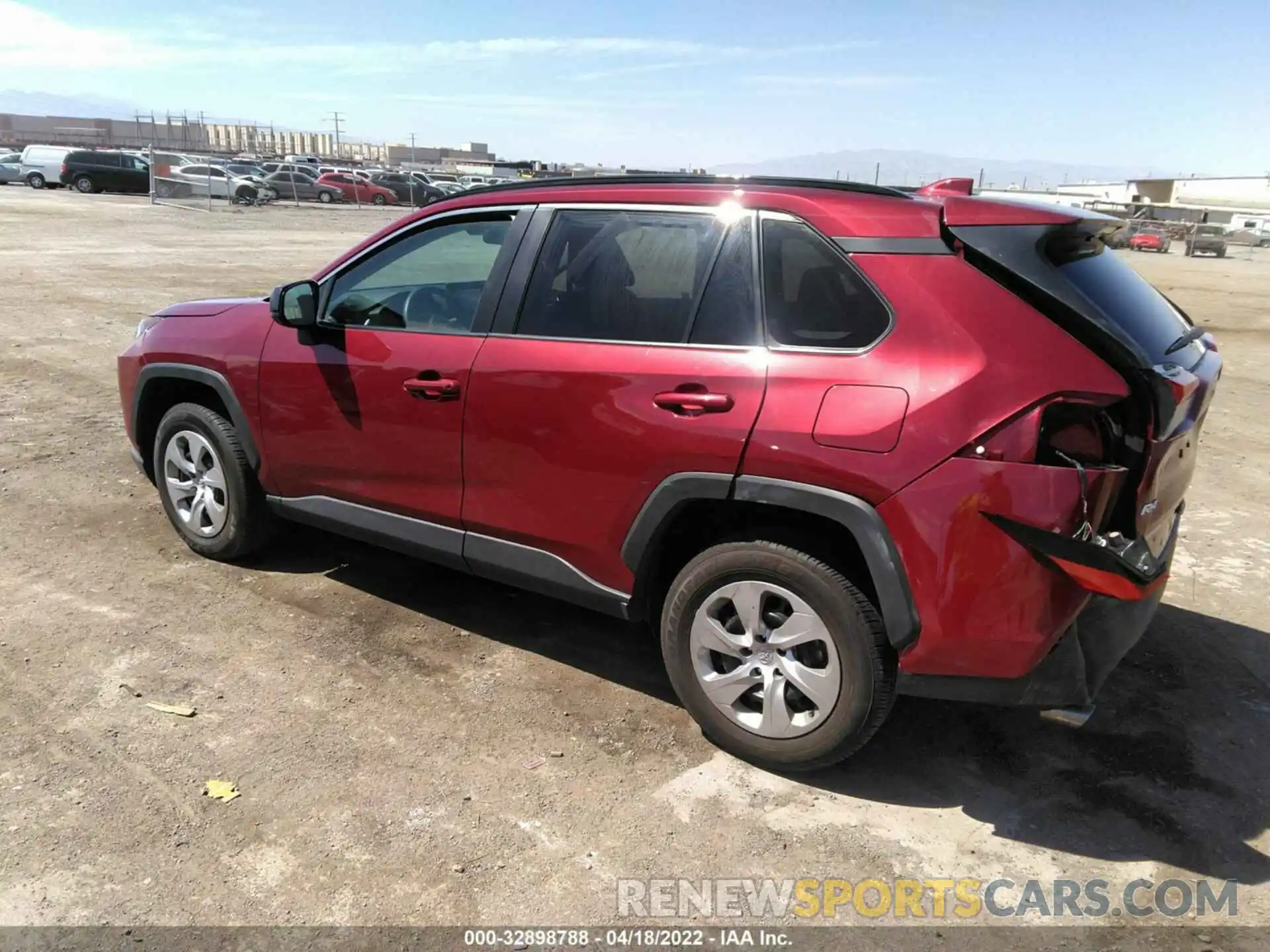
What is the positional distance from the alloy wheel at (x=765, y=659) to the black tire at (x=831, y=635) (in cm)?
3

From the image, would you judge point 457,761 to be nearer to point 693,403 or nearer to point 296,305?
point 693,403

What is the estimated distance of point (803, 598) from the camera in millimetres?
2916

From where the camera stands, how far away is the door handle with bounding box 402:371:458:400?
3.56 metres

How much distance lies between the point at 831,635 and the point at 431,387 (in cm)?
178

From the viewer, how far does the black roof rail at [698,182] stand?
3164mm

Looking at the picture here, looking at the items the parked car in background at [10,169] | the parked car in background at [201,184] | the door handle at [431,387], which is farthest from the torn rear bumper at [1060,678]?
the parked car in background at [10,169]

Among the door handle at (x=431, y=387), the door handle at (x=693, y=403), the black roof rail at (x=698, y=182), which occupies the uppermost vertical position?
the black roof rail at (x=698, y=182)

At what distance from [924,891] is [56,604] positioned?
3.75 meters

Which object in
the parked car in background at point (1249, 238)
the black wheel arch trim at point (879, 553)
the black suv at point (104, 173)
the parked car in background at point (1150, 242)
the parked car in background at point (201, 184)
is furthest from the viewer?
the parked car in background at point (1249, 238)

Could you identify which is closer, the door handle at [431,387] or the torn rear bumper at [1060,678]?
the torn rear bumper at [1060,678]

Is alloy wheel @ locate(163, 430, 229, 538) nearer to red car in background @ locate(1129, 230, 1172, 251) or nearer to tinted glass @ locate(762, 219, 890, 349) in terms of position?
tinted glass @ locate(762, 219, 890, 349)

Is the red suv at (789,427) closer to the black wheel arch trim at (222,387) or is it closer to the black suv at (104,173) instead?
the black wheel arch trim at (222,387)

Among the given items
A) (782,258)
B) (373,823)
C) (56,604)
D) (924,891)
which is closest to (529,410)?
(782,258)

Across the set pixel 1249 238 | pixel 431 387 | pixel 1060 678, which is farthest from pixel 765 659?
pixel 1249 238
